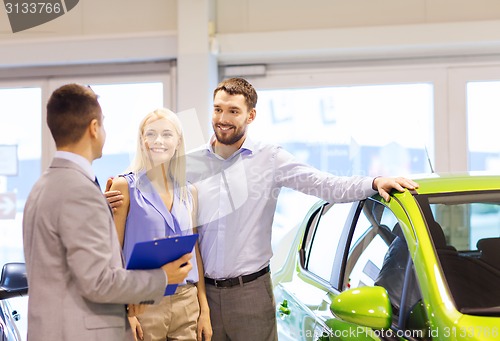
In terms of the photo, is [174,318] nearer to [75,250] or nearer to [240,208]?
[240,208]

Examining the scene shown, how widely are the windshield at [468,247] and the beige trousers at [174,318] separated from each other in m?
1.04

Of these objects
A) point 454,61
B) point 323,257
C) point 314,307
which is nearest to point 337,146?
point 454,61

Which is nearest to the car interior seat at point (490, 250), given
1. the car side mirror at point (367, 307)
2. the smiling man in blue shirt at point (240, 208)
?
the car side mirror at point (367, 307)

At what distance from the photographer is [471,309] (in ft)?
6.74

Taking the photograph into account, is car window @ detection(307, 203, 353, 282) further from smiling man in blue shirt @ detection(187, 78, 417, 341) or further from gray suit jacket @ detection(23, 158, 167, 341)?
gray suit jacket @ detection(23, 158, 167, 341)

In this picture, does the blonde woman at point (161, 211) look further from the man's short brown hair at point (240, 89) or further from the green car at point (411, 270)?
the green car at point (411, 270)

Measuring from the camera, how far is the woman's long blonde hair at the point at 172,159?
2.85 metres

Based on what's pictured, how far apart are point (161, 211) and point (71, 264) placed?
814 millimetres

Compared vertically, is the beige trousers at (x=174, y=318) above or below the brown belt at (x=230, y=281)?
below

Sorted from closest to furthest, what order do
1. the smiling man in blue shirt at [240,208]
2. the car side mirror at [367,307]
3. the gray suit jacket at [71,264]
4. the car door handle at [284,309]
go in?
the gray suit jacket at [71,264], the car side mirror at [367,307], the smiling man in blue shirt at [240,208], the car door handle at [284,309]

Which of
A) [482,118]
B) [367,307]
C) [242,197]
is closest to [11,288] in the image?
[242,197]

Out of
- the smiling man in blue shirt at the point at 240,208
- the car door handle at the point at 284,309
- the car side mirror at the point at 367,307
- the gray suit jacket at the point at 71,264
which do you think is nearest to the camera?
the gray suit jacket at the point at 71,264

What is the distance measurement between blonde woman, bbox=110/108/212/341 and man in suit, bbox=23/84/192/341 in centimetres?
61

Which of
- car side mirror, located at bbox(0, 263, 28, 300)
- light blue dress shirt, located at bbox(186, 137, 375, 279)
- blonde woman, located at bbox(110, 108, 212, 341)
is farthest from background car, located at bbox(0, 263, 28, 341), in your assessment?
light blue dress shirt, located at bbox(186, 137, 375, 279)
